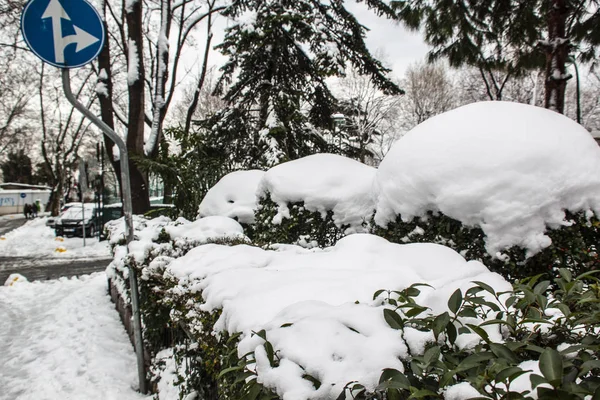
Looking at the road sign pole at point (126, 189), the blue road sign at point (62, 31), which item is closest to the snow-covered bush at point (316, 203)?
the road sign pole at point (126, 189)

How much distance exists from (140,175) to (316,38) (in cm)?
550

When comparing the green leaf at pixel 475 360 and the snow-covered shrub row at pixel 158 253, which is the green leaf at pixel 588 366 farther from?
the snow-covered shrub row at pixel 158 253

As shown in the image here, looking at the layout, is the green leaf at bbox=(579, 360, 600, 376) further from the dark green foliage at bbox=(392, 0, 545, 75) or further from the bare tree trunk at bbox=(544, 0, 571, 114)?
the dark green foliage at bbox=(392, 0, 545, 75)

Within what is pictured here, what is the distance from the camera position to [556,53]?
5.82 metres

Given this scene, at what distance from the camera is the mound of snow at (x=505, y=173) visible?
2412 mm

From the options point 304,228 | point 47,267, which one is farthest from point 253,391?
point 47,267

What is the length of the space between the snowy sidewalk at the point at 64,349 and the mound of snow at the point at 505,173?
3.32 m

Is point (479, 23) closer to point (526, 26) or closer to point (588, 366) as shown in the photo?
point (526, 26)

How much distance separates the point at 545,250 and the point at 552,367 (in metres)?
1.96

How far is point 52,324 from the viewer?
542 cm

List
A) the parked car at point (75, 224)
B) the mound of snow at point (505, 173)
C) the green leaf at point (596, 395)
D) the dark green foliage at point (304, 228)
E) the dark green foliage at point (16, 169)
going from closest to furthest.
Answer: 1. the green leaf at point (596, 395)
2. the mound of snow at point (505, 173)
3. the dark green foliage at point (304, 228)
4. the parked car at point (75, 224)
5. the dark green foliage at point (16, 169)

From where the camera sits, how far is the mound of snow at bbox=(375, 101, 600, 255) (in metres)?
2.41

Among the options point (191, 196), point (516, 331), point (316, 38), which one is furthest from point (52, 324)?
point (316, 38)

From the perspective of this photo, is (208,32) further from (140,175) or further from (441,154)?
(441,154)
